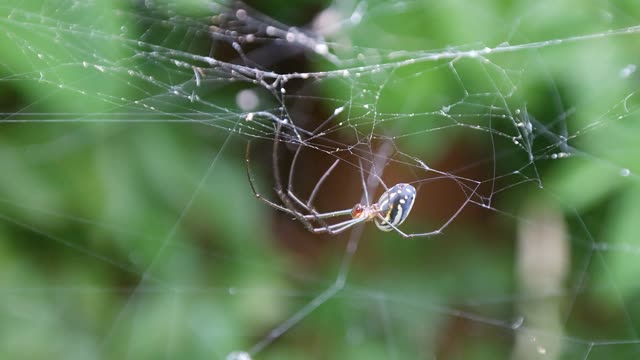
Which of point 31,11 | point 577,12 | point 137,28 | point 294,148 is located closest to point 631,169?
point 577,12

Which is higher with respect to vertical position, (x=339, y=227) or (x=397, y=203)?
(x=339, y=227)

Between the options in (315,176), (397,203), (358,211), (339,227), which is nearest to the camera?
(397,203)

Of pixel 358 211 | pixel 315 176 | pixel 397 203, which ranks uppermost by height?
pixel 315 176

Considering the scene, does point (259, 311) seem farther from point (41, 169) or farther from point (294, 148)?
point (41, 169)

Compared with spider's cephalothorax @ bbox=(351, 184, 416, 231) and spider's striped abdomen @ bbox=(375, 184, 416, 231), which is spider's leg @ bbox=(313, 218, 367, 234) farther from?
spider's striped abdomen @ bbox=(375, 184, 416, 231)

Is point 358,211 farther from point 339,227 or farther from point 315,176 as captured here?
point 315,176

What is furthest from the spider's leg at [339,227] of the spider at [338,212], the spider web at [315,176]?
the spider web at [315,176]

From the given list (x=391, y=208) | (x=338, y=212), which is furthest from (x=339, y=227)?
(x=391, y=208)

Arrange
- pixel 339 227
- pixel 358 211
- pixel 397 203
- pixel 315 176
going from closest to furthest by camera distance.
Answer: pixel 397 203
pixel 358 211
pixel 339 227
pixel 315 176
